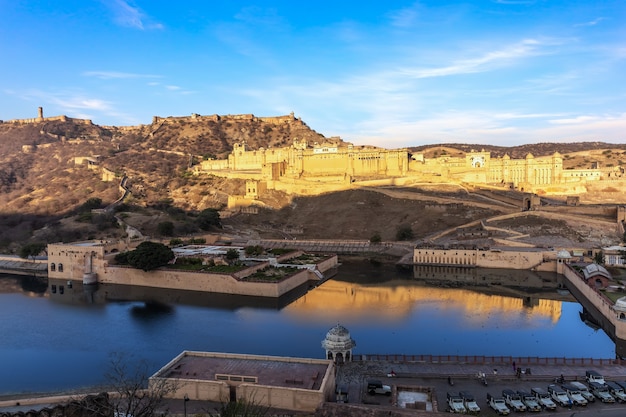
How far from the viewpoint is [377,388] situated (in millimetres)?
15828

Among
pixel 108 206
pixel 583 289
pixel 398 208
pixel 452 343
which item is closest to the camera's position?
pixel 452 343

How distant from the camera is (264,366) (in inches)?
647

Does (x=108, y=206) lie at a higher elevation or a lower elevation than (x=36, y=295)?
higher

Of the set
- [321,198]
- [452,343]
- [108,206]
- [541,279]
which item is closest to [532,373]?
[452,343]

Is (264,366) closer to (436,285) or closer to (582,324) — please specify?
(582,324)

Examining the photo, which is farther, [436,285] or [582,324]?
[436,285]

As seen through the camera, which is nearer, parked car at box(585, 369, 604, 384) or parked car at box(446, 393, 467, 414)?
parked car at box(446, 393, 467, 414)

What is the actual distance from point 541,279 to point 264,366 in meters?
28.2

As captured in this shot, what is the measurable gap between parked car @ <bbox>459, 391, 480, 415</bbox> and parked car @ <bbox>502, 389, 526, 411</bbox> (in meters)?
0.93

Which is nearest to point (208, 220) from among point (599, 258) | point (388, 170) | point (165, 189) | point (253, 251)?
point (253, 251)

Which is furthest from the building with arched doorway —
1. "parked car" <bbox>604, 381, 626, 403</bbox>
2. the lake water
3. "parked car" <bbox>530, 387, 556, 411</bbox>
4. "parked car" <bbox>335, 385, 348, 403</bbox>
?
"parked car" <bbox>604, 381, 626, 403</bbox>

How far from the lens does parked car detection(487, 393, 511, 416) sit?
→ 1429 centimetres

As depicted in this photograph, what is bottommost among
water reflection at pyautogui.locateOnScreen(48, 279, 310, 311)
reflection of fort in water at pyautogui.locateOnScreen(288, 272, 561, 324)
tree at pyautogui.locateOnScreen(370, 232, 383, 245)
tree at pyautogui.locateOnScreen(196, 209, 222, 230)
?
water reflection at pyautogui.locateOnScreen(48, 279, 310, 311)

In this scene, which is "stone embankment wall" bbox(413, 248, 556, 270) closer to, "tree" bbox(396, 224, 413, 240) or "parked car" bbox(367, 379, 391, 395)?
"tree" bbox(396, 224, 413, 240)
